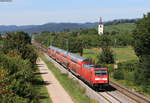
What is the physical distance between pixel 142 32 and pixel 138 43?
7.68 ft

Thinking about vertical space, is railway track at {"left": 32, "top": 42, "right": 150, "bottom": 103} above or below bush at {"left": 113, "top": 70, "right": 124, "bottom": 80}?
above

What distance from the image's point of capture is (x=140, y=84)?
5556 cm

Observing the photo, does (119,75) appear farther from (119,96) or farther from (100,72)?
(119,96)

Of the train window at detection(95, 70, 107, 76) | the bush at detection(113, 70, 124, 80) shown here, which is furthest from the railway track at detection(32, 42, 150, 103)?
the bush at detection(113, 70, 124, 80)

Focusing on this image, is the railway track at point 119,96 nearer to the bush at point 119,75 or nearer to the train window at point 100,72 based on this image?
the train window at point 100,72

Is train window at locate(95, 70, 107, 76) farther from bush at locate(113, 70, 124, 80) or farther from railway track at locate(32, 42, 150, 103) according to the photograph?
bush at locate(113, 70, 124, 80)

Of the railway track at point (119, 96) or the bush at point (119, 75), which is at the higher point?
the railway track at point (119, 96)

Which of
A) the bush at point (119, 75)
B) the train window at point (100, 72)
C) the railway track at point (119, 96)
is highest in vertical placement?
the train window at point (100, 72)

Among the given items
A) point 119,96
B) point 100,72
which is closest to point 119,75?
point 100,72

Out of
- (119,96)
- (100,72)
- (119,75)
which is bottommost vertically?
(119,75)

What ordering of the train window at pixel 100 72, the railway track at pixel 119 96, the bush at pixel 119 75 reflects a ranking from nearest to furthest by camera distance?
the railway track at pixel 119 96 < the train window at pixel 100 72 < the bush at pixel 119 75

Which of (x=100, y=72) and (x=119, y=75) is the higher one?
(x=100, y=72)

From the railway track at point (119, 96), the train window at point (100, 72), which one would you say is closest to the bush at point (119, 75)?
the railway track at point (119, 96)

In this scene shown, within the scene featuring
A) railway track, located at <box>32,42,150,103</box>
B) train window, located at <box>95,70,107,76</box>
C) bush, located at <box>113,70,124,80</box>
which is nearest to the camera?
railway track, located at <box>32,42,150,103</box>
